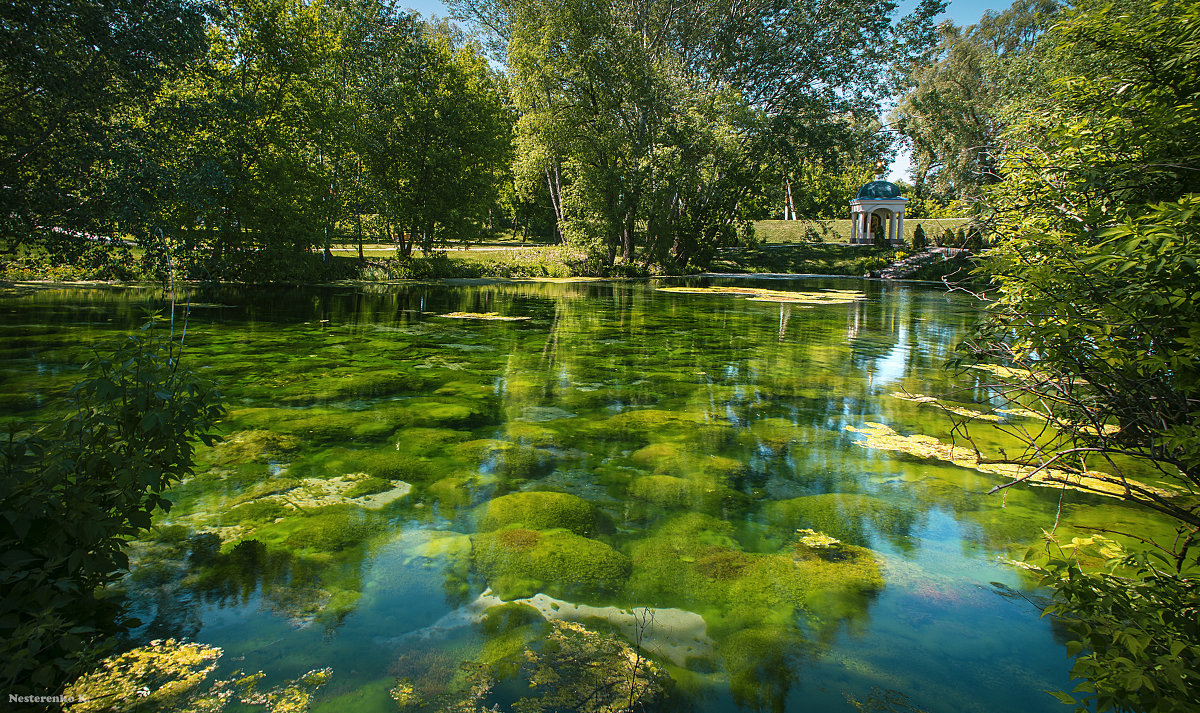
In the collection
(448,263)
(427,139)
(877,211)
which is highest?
(427,139)

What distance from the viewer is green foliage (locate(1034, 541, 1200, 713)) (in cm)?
181

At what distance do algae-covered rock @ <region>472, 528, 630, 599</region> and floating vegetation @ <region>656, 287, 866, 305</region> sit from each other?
52.0ft

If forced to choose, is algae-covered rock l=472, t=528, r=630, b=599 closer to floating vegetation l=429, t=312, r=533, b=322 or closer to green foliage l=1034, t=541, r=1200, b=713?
green foliage l=1034, t=541, r=1200, b=713

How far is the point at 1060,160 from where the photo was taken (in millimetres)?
3680

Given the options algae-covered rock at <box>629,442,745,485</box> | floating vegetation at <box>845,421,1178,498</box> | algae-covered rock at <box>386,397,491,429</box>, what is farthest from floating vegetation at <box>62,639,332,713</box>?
floating vegetation at <box>845,421,1178,498</box>

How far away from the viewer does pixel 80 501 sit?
2367mm

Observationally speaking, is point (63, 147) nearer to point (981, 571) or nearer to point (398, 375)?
point (398, 375)

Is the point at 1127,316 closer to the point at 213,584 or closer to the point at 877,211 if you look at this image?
the point at 213,584

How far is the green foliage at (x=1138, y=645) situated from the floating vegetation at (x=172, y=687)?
8.77ft

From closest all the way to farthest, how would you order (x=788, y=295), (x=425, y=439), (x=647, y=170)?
(x=425, y=439) < (x=788, y=295) < (x=647, y=170)

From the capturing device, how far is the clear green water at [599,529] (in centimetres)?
Answer: 270

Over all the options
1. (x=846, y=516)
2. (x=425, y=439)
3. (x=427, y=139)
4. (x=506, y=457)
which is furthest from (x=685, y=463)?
(x=427, y=139)

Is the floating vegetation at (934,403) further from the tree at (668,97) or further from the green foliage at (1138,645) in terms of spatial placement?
the tree at (668,97)

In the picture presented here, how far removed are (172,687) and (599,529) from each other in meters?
2.24
